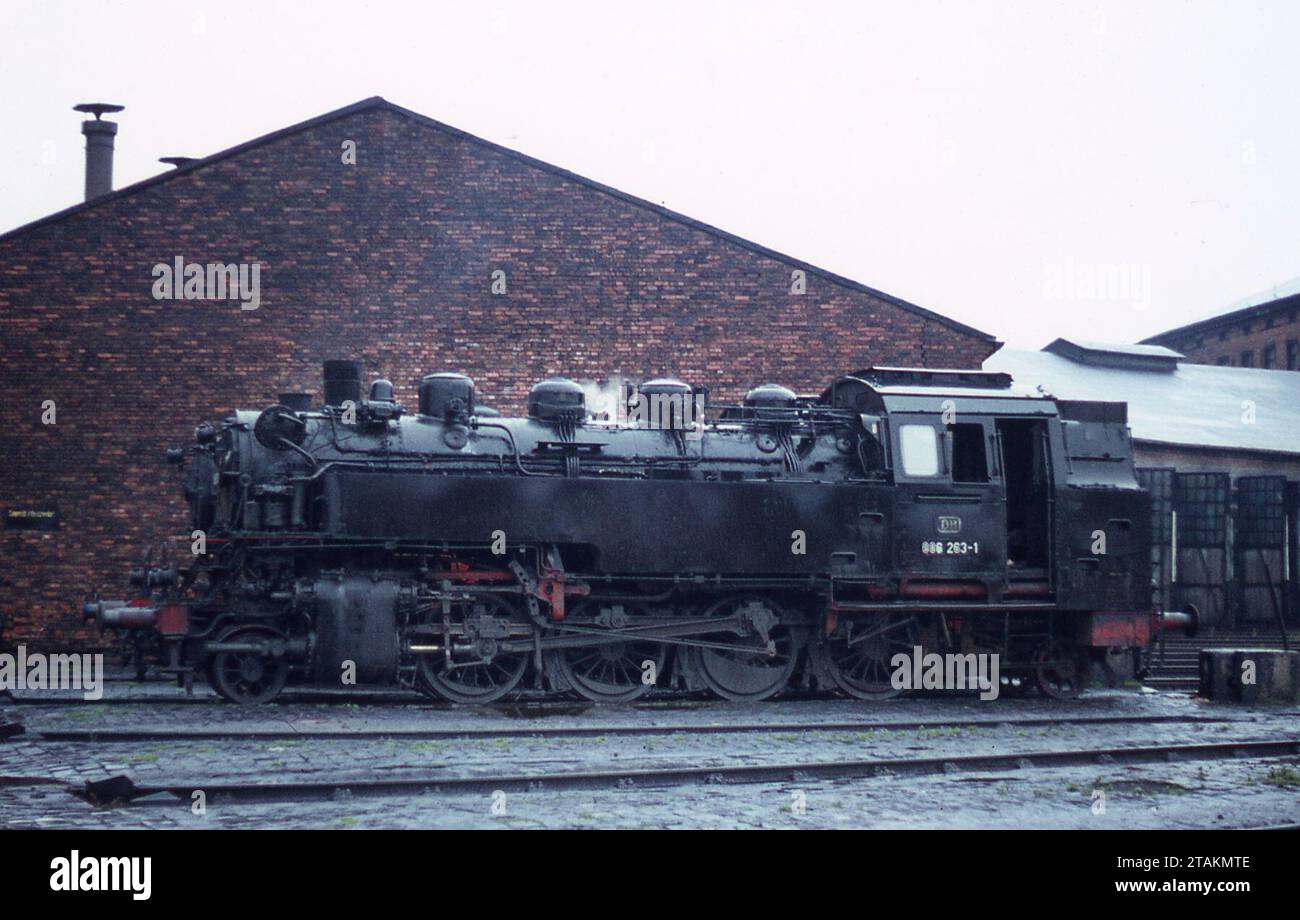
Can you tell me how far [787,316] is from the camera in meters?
20.1

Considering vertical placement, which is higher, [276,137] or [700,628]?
[276,137]

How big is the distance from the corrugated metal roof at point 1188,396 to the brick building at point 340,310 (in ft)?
26.8

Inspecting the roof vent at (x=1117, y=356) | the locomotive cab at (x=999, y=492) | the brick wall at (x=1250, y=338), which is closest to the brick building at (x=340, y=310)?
the locomotive cab at (x=999, y=492)

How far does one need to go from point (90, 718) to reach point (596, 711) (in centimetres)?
427

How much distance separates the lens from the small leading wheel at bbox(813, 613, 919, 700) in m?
14.4

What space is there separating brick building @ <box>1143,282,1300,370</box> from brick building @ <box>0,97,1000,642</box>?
34.1 meters

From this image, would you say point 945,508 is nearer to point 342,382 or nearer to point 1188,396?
point 342,382

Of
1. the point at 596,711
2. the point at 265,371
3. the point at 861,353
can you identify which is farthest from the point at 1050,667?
the point at 265,371

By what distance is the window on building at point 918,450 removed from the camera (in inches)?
567

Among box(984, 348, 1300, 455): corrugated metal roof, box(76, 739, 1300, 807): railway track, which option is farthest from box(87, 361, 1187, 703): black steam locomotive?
box(984, 348, 1300, 455): corrugated metal roof

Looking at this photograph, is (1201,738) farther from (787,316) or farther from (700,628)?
(787,316)

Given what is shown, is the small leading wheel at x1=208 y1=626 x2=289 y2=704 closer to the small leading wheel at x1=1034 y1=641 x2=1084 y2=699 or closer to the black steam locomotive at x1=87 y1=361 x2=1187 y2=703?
the black steam locomotive at x1=87 y1=361 x2=1187 y2=703

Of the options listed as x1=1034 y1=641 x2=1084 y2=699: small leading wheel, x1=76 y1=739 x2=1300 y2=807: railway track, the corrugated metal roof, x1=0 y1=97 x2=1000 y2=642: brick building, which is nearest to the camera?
x1=76 y1=739 x2=1300 y2=807: railway track

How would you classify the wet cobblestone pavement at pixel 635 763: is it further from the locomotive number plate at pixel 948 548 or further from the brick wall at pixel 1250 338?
the brick wall at pixel 1250 338
